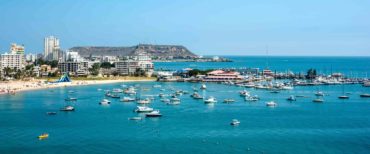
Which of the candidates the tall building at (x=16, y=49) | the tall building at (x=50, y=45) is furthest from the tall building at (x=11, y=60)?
the tall building at (x=50, y=45)

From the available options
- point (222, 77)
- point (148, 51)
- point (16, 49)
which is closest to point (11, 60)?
point (16, 49)

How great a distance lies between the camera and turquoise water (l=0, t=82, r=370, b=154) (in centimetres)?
1562

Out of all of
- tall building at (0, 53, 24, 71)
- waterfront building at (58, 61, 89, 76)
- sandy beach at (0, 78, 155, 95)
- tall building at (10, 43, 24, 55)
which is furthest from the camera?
tall building at (10, 43, 24, 55)

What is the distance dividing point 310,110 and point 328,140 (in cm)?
813

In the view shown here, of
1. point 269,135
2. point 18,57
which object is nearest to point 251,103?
point 269,135

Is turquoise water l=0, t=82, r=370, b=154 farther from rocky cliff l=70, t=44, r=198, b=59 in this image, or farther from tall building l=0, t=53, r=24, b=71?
rocky cliff l=70, t=44, r=198, b=59

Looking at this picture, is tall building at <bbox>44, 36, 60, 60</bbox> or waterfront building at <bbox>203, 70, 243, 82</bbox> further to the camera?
tall building at <bbox>44, 36, 60, 60</bbox>

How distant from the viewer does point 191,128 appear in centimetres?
1889

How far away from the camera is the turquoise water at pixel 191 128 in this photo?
15.6 metres

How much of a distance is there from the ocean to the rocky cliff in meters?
114

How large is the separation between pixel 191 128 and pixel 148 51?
4947 inches

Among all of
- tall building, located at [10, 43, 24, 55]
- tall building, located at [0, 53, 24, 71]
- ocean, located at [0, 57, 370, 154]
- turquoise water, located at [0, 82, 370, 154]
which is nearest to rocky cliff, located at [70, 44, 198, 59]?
tall building, located at [10, 43, 24, 55]

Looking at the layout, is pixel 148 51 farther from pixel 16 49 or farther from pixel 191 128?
pixel 191 128

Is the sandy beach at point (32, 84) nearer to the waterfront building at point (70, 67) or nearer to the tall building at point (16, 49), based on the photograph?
the waterfront building at point (70, 67)
